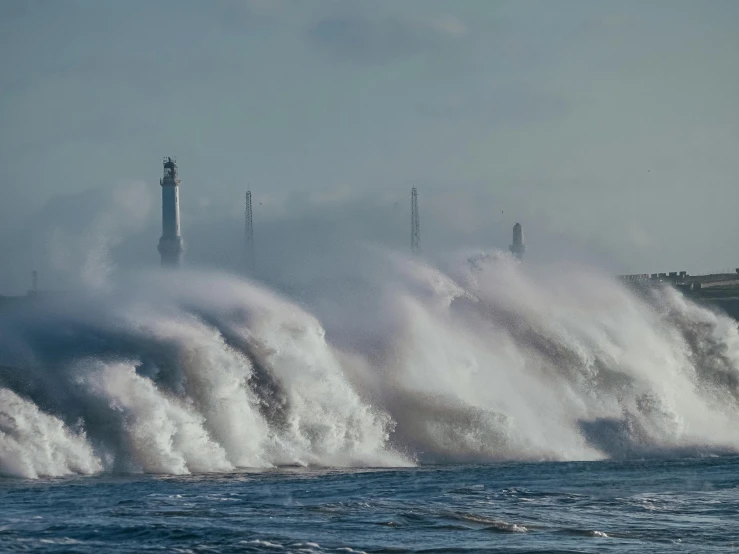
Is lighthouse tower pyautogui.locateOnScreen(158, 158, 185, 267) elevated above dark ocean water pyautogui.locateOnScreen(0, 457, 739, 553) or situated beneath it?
elevated above

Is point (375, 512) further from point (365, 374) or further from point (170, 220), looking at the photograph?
point (170, 220)

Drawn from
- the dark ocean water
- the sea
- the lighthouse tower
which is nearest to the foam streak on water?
the sea

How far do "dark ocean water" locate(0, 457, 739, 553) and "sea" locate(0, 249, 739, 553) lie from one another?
0.10 meters

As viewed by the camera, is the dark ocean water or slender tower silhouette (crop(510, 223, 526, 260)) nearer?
the dark ocean water

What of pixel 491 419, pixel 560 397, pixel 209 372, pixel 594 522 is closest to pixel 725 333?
pixel 560 397

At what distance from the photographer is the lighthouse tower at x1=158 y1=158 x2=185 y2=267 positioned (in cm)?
9694

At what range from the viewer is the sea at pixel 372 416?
27.3m

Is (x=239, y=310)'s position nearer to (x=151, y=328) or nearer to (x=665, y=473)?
(x=151, y=328)

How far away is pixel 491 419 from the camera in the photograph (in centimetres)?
4628

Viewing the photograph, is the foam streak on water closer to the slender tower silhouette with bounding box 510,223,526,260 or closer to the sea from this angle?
the sea

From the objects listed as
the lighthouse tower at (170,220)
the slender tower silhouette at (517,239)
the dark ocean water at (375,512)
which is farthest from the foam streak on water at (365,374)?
the slender tower silhouette at (517,239)

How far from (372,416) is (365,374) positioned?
3.04 metres

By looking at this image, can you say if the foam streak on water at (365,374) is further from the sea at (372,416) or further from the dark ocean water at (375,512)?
the dark ocean water at (375,512)

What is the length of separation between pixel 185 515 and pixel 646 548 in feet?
31.4
